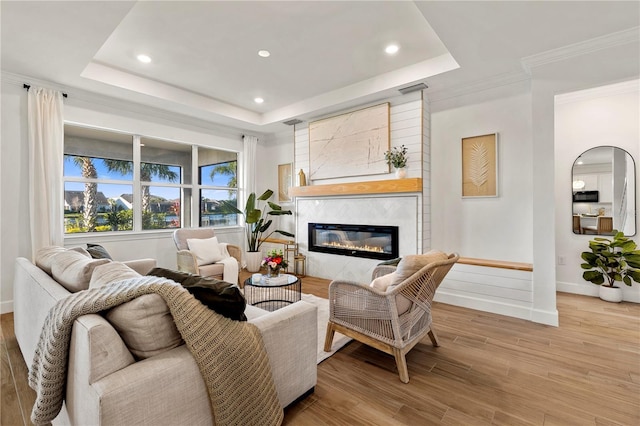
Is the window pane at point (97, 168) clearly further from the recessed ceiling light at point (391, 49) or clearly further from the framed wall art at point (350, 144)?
the recessed ceiling light at point (391, 49)

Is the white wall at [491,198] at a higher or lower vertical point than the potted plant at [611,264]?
higher

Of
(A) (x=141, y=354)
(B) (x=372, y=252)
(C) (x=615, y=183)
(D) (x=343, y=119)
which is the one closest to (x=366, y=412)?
(A) (x=141, y=354)

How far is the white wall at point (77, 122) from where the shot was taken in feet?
11.1

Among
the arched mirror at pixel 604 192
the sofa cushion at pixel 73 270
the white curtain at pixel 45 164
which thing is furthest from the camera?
the arched mirror at pixel 604 192

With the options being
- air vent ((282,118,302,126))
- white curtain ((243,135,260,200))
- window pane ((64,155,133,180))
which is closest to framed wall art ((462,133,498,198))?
air vent ((282,118,302,126))

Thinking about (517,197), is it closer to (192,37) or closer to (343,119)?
(343,119)

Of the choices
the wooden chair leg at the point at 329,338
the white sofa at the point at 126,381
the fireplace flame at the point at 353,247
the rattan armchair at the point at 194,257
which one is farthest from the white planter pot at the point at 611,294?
the rattan armchair at the point at 194,257

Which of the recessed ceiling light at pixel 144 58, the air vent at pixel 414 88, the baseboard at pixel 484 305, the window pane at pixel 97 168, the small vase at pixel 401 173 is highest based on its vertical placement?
the recessed ceiling light at pixel 144 58

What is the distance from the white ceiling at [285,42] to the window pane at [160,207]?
1.37 meters

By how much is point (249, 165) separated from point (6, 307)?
3.89 metres

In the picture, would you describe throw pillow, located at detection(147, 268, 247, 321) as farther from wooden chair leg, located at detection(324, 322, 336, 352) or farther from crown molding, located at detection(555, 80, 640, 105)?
crown molding, located at detection(555, 80, 640, 105)

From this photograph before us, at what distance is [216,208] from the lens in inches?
221

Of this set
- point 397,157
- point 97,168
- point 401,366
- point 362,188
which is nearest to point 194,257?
point 97,168

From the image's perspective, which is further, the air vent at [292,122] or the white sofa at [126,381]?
the air vent at [292,122]
